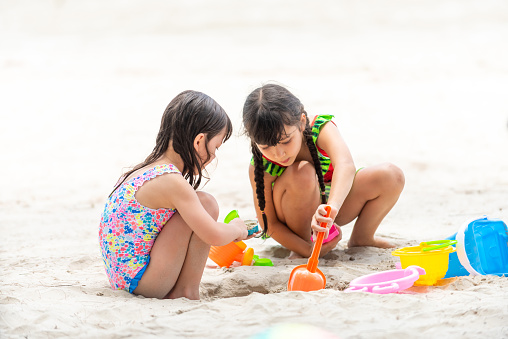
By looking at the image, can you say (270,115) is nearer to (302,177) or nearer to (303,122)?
(303,122)

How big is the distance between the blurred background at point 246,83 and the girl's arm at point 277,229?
727mm

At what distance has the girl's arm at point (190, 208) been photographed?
202 cm

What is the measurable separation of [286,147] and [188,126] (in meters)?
0.50

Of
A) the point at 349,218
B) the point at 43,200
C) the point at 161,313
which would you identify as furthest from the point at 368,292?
the point at 43,200

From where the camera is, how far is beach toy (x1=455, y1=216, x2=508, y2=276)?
2.25 m

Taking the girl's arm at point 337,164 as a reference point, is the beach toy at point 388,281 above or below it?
below

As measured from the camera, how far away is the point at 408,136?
6.97 metres

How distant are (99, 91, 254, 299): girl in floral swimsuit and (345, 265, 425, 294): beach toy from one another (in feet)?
1.69

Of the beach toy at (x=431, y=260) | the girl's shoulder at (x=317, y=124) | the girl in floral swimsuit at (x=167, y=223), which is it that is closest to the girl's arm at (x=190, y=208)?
the girl in floral swimsuit at (x=167, y=223)

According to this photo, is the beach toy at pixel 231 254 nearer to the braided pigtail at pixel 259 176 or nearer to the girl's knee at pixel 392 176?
the braided pigtail at pixel 259 176

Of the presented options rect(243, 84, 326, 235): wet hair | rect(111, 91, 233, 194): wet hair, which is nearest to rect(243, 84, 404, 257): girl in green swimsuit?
rect(243, 84, 326, 235): wet hair

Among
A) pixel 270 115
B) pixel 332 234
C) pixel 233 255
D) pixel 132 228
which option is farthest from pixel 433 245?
pixel 132 228

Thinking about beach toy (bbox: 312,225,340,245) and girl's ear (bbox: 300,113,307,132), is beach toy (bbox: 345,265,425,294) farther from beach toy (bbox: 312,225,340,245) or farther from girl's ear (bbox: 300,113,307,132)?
girl's ear (bbox: 300,113,307,132)

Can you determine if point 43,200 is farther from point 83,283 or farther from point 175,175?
point 175,175
